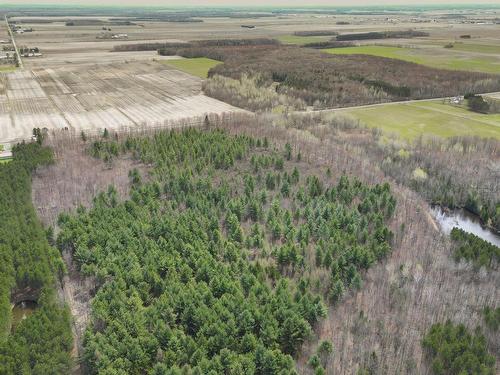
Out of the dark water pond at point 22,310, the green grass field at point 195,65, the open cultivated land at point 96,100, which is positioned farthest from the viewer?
the green grass field at point 195,65

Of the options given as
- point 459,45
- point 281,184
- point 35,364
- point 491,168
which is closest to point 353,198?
point 281,184

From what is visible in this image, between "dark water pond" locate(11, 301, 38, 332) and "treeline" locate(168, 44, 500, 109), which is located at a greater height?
"treeline" locate(168, 44, 500, 109)

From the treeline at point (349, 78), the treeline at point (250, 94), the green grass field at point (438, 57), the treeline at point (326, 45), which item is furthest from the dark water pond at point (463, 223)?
the treeline at point (326, 45)

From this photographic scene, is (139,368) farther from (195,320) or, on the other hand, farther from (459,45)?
(459,45)

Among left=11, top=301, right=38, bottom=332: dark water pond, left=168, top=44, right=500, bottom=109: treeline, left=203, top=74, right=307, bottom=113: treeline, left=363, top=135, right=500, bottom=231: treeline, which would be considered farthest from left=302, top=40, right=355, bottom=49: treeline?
left=11, top=301, right=38, bottom=332: dark water pond

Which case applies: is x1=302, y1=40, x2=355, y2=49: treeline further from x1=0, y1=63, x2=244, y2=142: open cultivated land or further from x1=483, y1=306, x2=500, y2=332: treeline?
x1=483, y1=306, x2=500, y2=332: treeline

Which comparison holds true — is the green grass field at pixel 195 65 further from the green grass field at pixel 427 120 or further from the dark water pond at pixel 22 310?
the dark water pond at pixel 22 310
